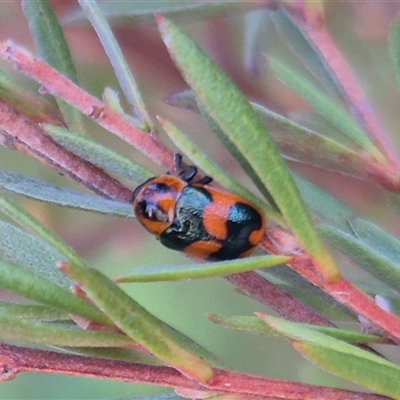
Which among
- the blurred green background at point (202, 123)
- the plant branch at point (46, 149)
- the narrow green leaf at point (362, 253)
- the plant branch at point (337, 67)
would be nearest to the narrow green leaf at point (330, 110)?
the plant branch at point (337, 67)

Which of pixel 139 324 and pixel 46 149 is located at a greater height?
pixel 46 149

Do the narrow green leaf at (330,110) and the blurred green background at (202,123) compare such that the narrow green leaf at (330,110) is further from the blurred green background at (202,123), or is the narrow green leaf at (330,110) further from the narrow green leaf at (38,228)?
the blurred green background at (202,123)

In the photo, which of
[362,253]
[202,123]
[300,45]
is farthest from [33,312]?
[202,123]

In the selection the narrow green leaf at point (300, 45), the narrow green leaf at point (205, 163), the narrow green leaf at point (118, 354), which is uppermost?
the narrow green leaf at point (300, 45)

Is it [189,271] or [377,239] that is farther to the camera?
[377,239]

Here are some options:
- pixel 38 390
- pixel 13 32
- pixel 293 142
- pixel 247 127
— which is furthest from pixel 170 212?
pixel 13 32

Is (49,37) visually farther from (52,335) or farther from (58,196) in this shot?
(52,335)

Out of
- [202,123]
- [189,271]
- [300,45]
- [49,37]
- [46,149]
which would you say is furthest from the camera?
[202,123]
